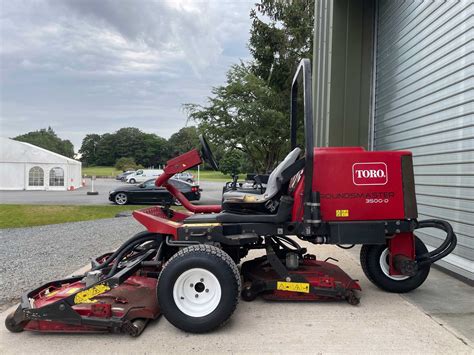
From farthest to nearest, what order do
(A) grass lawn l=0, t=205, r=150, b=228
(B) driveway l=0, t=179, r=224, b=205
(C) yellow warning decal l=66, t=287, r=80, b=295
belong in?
1. (B) driveway l=0, t=179, r=224, b=205
2. (A) grass lawn l=0, t=205, r=150, b=228
3. (C) yellow warning decal l=66, t=287, r=80, b=295

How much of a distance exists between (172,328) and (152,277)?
71 centimetres

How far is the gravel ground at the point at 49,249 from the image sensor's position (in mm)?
5180

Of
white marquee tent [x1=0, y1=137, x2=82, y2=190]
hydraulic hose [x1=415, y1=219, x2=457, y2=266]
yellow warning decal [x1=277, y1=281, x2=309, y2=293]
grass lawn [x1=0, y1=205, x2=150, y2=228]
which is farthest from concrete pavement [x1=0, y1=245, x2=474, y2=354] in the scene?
white marquee tent [x1=0, y1=137, x2=82, y2=190]

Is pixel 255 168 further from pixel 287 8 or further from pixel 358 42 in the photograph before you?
pixel 358 42

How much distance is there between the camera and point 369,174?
3826 millimetres

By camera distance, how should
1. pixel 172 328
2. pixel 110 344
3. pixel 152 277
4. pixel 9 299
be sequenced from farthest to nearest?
pixel 9 299 < pixel 152 277 < pixel 172 328 < pixel 110 344

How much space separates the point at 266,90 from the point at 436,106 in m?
13.1

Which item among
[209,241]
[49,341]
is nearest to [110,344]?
[49,341]

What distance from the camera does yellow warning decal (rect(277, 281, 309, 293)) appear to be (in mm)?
3961

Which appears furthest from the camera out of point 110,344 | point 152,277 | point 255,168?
point 255,168

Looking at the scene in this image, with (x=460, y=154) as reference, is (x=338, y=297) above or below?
below

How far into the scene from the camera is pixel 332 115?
28.4ft

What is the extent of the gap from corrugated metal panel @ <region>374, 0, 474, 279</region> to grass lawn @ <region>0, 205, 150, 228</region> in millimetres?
8949

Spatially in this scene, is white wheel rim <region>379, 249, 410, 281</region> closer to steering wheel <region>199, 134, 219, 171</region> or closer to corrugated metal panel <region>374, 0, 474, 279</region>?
corrugated metal panel <region>374, 0, 474, 279</region>
